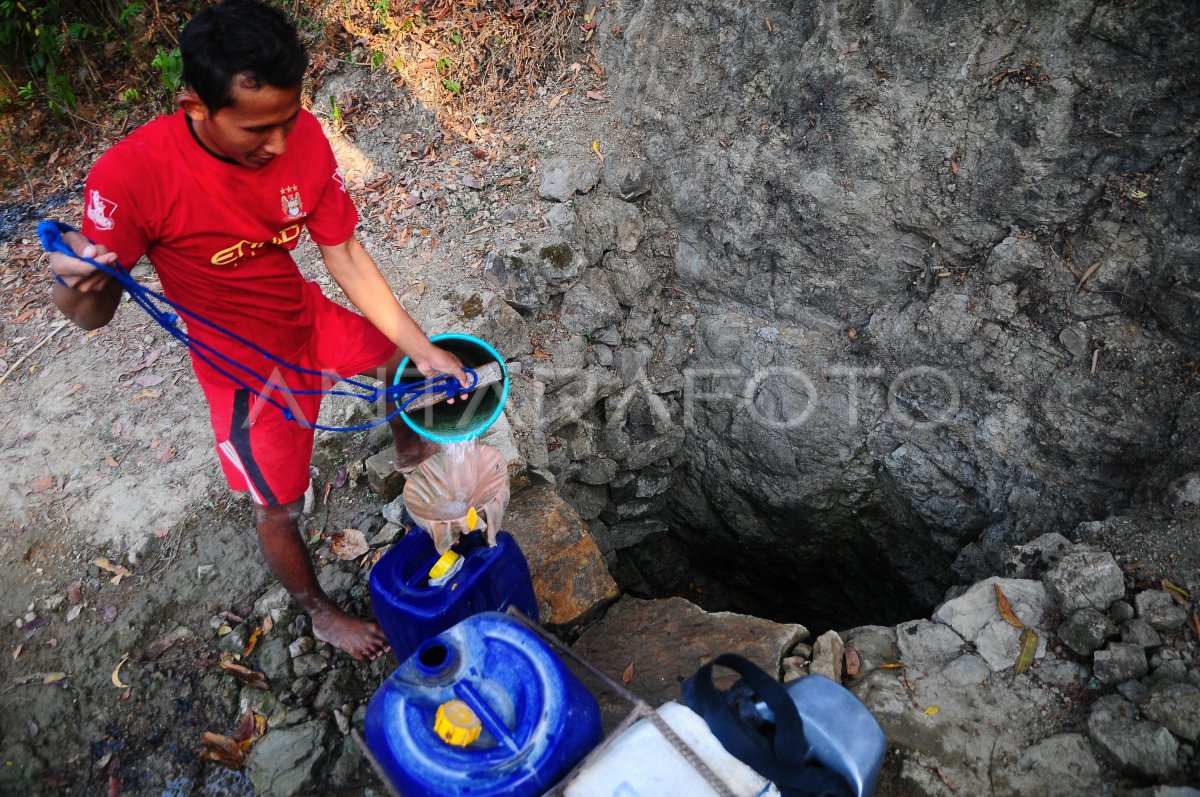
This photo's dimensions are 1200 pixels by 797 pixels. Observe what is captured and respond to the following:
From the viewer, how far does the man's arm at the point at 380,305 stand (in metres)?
2.62

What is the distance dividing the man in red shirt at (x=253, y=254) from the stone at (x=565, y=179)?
1.96 m

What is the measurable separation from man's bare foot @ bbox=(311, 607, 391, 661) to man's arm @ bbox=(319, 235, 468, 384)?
1.03 metres

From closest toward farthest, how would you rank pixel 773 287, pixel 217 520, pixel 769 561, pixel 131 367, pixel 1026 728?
pixel 1026 728 → pixel 217 520 → pixel 131 367 → pixel 773 287 → pixel 769 561

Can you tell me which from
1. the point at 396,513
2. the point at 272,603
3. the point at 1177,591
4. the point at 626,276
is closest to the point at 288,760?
the point at 272,603

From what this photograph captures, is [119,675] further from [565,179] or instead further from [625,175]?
[625,175]

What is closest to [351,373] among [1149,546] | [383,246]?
[383,246]

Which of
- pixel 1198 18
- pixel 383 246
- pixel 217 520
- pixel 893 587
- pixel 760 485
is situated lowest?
pixel 893 587

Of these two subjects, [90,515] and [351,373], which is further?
[90,515]

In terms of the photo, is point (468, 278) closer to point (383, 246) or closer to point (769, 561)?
point (383, 246)

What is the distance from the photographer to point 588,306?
14.4 feet

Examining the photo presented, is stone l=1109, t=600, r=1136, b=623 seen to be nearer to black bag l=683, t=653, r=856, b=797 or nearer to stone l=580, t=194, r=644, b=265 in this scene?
black bag l=683, t=653, r=856, b=797

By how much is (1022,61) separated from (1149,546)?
2222mm

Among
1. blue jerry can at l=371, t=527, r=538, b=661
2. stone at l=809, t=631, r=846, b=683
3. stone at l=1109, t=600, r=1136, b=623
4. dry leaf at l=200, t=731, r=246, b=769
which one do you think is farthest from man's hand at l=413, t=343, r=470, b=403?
stone at l=1109, t=600, r=1136, b=623

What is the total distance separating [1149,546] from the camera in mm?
2859
